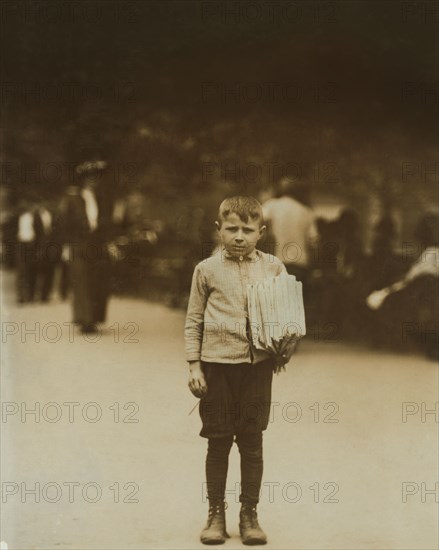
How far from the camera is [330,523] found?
4367 mm

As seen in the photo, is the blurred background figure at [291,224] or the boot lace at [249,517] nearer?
the boot lace at [249,517]

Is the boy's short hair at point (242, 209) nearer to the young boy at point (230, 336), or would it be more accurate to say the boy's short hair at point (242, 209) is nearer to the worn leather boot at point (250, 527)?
the young boy at point (230, 336)

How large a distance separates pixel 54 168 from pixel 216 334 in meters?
2.08

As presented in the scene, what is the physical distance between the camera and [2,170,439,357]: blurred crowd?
5883mm

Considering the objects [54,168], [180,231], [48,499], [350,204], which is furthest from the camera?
[350,204]

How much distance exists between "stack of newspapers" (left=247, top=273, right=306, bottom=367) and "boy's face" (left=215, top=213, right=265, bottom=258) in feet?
0.48

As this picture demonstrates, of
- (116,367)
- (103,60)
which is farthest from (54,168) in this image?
Answer: (116,367)

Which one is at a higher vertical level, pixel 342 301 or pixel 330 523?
pixel 342 301

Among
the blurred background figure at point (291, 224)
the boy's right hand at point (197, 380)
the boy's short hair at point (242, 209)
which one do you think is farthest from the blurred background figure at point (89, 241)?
the boy's short hair at point (242, 209)

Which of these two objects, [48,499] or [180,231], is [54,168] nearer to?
[180,231]

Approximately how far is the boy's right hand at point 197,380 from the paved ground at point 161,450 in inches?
26.2

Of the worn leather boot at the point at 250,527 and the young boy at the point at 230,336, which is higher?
the young boy at the point at 230,336

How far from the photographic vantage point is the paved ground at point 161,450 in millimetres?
4332

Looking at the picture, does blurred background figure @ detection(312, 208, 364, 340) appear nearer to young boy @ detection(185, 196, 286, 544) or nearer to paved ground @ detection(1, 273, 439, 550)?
paved ground @ detection(1, 273, 439, 550)
